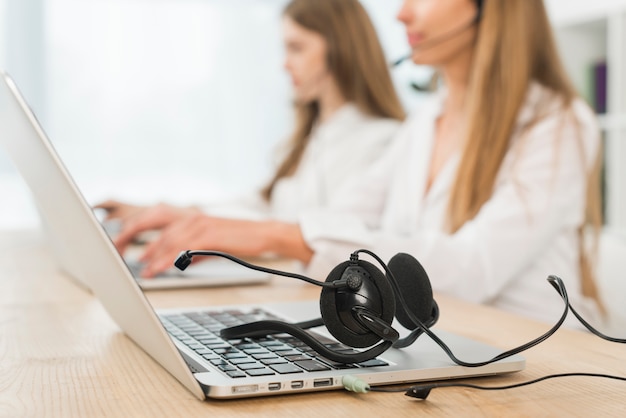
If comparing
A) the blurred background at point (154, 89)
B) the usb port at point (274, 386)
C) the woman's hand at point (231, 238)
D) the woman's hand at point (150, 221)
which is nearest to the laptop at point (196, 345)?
the usb port at point (274, 386)

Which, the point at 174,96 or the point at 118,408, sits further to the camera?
the point at 174,96

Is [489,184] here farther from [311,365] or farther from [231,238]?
[311,365]

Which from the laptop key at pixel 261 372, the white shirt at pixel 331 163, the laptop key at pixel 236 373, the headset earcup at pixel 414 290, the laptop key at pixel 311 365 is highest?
the headset earcup at pixel 414 290

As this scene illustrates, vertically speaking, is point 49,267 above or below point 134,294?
below

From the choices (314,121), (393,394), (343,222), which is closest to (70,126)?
Answer: (314,121)

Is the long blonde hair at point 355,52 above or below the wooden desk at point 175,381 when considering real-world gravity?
above

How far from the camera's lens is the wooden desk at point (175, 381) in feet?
1.56

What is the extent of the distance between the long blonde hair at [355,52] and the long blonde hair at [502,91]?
772 mm

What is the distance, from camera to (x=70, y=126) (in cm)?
375

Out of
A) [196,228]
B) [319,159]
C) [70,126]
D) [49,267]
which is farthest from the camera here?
[70,126]

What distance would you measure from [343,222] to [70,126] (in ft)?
9.54

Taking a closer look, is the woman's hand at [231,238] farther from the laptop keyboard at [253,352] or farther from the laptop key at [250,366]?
the laptop key at [250,366]

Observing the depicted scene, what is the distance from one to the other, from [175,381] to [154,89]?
11.3 ft

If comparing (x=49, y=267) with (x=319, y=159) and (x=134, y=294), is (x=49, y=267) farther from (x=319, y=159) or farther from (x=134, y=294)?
(x=319, y=159)
